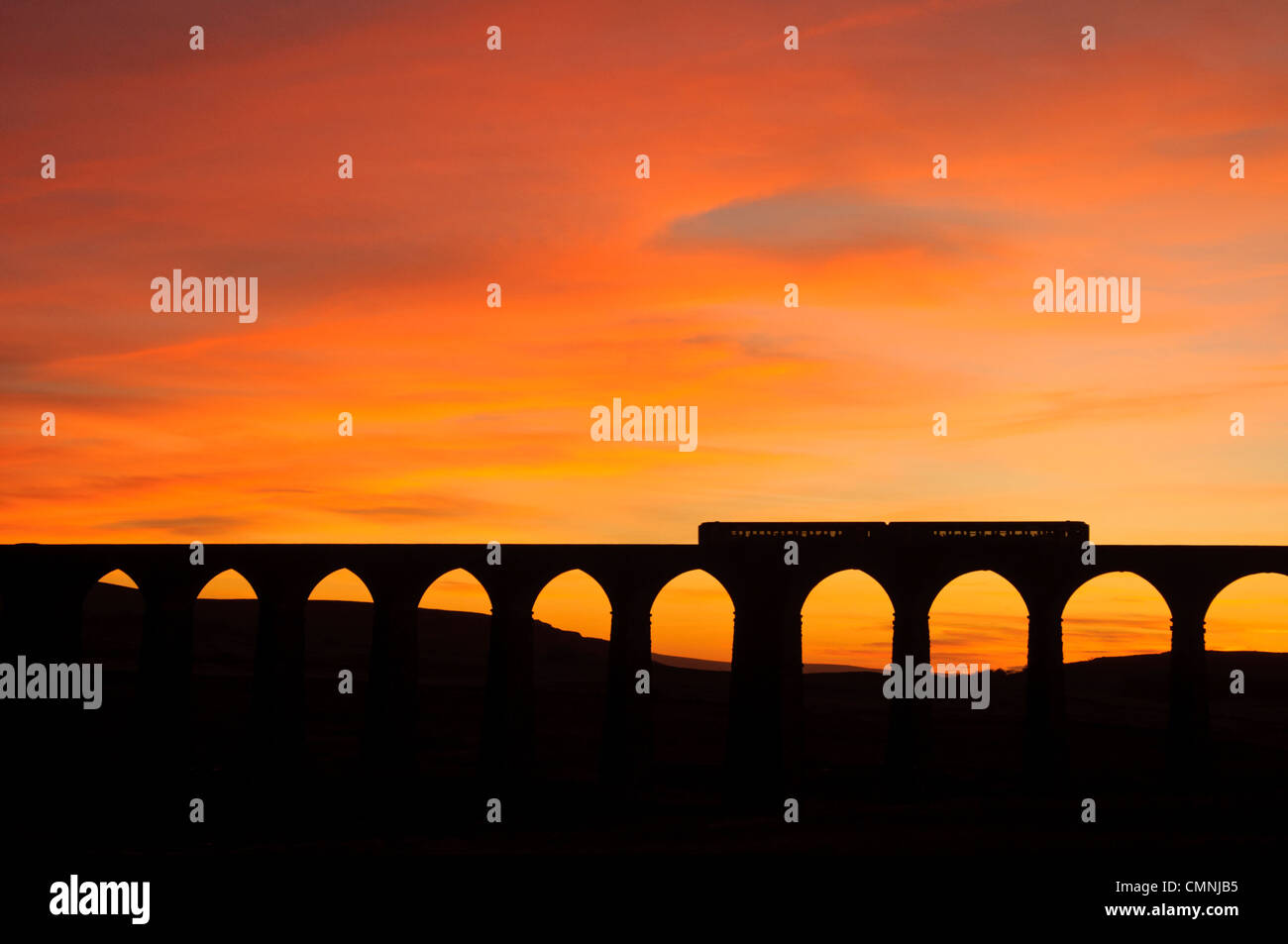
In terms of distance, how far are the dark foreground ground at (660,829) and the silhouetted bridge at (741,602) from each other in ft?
6.24

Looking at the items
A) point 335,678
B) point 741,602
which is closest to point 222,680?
point 335,678

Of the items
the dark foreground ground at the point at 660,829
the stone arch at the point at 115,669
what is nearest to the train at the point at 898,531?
the dark foreground ground at the point at 660,829

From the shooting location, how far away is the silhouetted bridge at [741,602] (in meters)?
48.4

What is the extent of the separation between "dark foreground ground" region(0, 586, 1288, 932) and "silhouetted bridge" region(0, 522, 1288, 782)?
6.24 ft

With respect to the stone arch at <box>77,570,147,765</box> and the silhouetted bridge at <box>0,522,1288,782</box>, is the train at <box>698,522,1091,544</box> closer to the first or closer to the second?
the silhouetted bridge at <box>0,522,1288,782</box>

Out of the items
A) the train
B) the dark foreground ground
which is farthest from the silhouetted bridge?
the dark foreground ground

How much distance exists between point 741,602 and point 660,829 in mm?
9474

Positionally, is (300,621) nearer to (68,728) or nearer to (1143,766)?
(68,728)

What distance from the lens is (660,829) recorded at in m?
43.0

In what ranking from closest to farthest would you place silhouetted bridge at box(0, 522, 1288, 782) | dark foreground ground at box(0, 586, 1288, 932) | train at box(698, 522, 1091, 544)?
dark foreground ground at box(0, 586, 1288, 932), silhouetted bridge at box(0, 522, 1288, 782), train at box(698, 522, 1091, 544)

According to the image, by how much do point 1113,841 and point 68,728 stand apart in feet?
131

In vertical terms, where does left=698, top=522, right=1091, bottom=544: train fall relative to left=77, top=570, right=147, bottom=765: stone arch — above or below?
above

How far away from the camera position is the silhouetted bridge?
48438 millimetres

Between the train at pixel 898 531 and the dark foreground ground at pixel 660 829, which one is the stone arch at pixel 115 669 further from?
the train at pixel 898 531
